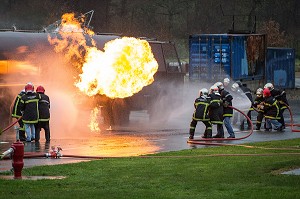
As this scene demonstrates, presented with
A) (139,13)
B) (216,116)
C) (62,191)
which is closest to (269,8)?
(139,13)

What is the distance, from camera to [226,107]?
84.8ft

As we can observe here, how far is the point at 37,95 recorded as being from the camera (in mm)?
24234

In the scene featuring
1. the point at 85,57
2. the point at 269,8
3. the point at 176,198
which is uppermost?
the point at 269,8

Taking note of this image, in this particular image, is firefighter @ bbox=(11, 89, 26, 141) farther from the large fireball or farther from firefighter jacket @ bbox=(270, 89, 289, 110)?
firefighter jacket @ bbox=(270, 89, 289, 110)

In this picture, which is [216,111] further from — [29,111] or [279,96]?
[29,111]

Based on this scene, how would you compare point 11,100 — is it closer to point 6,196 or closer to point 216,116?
point 216,116

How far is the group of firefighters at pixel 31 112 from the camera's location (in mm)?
24016

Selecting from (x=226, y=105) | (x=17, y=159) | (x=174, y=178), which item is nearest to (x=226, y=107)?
(x=226, y=105)

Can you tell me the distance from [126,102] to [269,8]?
3281 cm

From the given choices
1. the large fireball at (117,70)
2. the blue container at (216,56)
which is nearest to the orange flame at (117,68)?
the large fireball at (117,70)

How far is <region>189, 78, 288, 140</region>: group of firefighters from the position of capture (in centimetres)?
2453

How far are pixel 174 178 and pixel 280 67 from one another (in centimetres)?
3221

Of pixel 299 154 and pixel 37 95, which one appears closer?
pixel 299 154

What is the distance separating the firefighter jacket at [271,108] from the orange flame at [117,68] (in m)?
3.99
